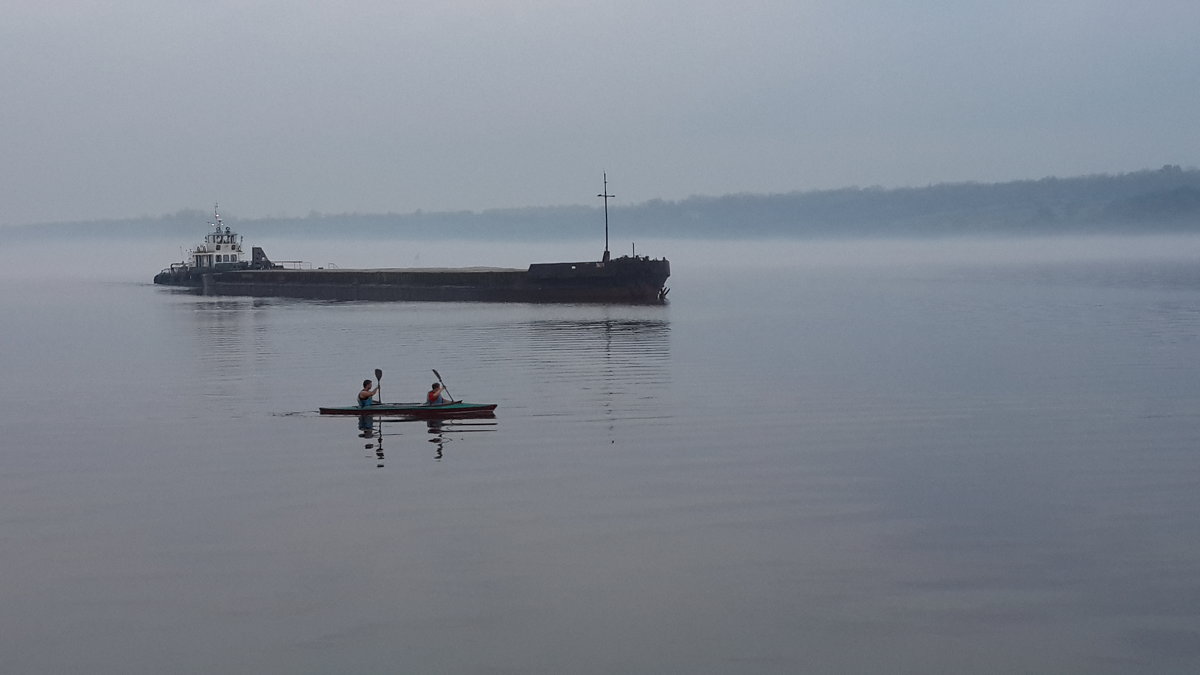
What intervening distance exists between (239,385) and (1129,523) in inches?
1262

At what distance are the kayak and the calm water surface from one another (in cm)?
47

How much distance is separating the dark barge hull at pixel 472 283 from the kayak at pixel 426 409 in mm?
64156

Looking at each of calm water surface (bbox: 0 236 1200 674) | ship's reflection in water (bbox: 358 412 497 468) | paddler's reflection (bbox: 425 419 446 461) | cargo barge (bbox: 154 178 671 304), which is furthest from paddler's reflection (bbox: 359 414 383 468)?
cargo barge (bbox: 154 178 671 304)

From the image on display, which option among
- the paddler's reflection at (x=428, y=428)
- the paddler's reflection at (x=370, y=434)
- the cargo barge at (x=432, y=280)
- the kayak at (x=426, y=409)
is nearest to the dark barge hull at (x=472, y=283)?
the cargo barge at (x=432, y=280)

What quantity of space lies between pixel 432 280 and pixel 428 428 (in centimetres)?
8661

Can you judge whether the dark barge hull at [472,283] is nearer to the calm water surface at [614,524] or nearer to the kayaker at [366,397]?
the calm water surface at [614,524]

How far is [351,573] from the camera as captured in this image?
1773 cm

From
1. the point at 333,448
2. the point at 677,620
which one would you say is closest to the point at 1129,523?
the point at 677,620

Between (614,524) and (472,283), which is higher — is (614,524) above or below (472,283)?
→ below

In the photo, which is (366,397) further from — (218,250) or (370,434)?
(218,250)

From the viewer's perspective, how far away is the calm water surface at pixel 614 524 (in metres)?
14.9

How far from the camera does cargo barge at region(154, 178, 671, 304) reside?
99375 millimetres

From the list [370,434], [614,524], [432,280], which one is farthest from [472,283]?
[614,524]

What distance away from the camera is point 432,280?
117 m
